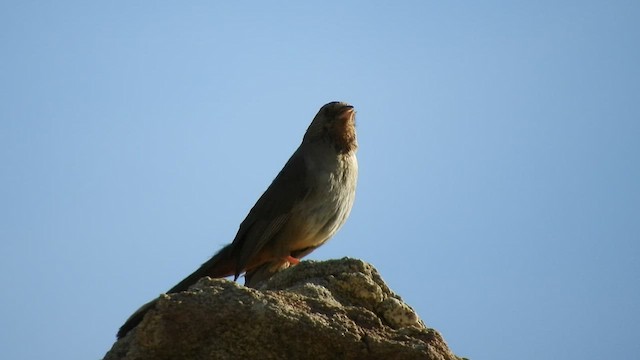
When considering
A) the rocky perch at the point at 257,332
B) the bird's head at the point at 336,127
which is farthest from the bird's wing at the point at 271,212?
the rocky perch at the point at 257,332

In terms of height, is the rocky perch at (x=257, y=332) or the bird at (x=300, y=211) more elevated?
the bird at (x=300, y=211)

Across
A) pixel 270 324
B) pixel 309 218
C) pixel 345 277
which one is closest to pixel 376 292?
pixel 345 277

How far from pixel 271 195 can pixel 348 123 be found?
0.94 meters

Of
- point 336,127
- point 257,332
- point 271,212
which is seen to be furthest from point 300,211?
point 257,332

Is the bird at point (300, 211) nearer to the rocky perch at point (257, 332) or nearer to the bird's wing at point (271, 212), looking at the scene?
the bird's wing at point (271, 212)

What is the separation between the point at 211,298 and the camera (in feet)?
11.6

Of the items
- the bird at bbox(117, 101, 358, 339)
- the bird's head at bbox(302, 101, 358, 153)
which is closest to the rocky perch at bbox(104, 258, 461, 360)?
the bird at bbox(117, 101, 358, 339)

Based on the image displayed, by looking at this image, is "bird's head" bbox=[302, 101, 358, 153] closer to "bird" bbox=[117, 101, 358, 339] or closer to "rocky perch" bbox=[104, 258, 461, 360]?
"bird" bbox=[117, 101, 358, 339]

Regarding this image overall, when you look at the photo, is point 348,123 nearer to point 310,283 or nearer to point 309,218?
point 309,218

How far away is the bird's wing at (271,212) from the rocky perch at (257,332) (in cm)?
442

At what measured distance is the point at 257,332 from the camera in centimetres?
351

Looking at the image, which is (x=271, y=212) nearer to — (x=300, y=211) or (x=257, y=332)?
(x=300, y=211)

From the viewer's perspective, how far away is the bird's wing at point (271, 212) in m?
8.26

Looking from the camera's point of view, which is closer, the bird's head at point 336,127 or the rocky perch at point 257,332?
the rocky perch at point 257,332
